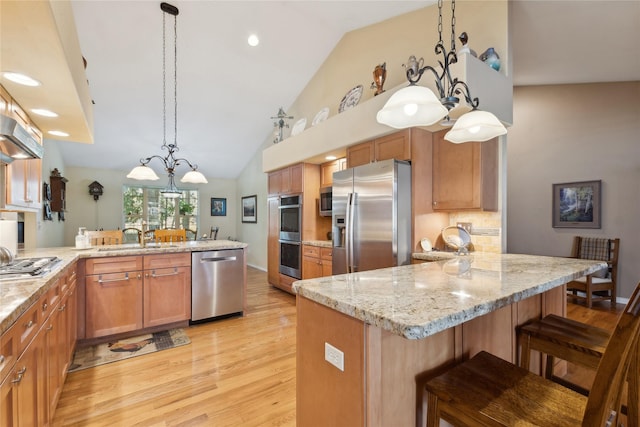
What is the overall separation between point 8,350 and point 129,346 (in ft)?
6.81

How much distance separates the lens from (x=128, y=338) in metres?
3.03

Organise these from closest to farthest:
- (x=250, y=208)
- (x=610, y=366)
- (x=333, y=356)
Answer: (x=610, y=366) < (x=333, y=356) < (x=250, y=208)

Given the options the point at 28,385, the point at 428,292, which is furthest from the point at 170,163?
the point at 428,292

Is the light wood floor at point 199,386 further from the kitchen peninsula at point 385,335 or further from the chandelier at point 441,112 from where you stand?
the chandelier at point 441,112

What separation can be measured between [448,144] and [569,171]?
2922 mm

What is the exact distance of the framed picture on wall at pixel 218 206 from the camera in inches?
336

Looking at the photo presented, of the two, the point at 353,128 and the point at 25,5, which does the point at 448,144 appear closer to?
the point at 353,128

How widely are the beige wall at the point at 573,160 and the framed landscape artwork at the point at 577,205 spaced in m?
0.08

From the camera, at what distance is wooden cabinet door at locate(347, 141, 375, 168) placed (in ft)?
11.6

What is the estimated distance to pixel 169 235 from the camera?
4531 millimetres

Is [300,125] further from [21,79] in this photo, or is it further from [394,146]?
[21,79]

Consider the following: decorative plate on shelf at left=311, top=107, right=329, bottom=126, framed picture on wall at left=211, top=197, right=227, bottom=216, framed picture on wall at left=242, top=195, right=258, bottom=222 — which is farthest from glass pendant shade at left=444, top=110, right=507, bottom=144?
framed picture on wall at left=211, top=197, right=227, bottom=216

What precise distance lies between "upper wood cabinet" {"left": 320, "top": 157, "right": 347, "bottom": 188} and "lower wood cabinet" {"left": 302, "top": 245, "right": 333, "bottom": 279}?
1.09 metres

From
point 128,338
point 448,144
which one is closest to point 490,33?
point 448,144
